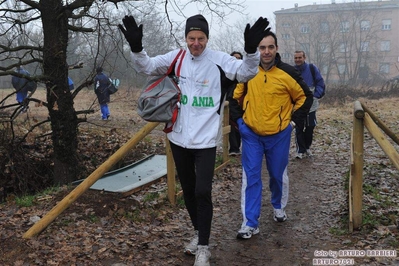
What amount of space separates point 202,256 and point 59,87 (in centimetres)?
454

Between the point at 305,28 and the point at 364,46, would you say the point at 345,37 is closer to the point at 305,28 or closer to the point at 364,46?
the point at 364,46

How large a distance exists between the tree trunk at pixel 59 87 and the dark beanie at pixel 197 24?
153 inches

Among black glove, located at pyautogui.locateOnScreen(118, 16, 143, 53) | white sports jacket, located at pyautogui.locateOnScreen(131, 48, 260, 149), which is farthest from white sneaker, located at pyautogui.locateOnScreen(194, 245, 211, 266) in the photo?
black glove, located at pyautogui.locateOnScreen(118, 16, 143, 53)

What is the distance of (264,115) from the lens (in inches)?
183

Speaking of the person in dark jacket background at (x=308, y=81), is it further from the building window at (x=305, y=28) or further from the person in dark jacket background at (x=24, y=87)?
the building window at (x=305, y=28)

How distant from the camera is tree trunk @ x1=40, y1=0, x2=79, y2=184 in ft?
23.5

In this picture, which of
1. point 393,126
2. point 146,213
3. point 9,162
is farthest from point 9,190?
point 393,126

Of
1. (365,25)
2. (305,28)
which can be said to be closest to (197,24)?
(305,28)

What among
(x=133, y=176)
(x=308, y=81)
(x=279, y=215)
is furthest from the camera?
(x=308, y=81)

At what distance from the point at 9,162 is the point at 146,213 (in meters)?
3.35

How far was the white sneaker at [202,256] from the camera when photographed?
3.89 meters

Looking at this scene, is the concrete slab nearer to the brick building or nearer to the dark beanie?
the dark beanie

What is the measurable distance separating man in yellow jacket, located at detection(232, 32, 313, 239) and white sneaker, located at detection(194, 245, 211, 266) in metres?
0.84

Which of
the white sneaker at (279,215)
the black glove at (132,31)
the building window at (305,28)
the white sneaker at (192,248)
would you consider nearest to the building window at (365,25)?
the building window at (305,28)
